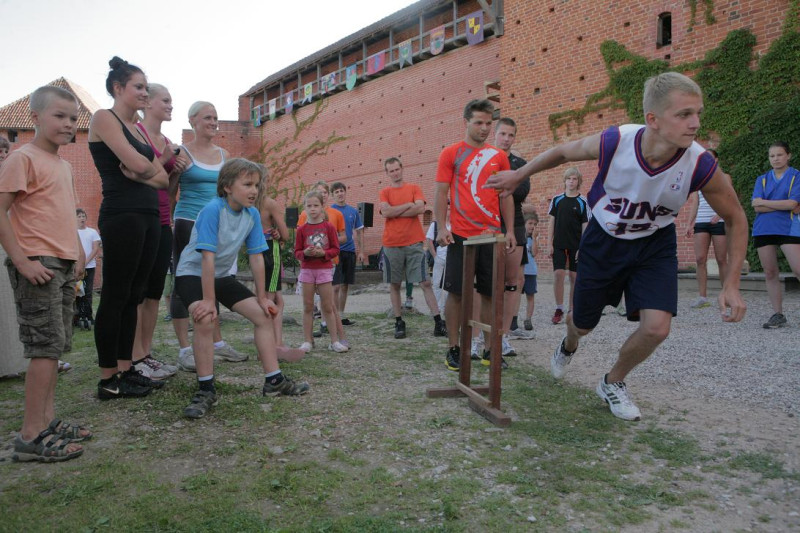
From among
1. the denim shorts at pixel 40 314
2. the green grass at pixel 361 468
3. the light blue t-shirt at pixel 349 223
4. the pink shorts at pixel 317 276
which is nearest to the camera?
the green grass at pixel 361 468

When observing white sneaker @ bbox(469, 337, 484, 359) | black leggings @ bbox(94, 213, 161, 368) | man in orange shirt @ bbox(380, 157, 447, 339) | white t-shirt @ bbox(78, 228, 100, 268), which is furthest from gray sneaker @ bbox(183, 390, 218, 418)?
white t-shirt @ bbox(78, 228, 100, 268)

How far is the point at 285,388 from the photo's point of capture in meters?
3.79

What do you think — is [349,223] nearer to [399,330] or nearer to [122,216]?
[399,330]

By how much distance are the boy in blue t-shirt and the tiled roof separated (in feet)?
119

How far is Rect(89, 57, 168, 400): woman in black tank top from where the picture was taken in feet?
11.7

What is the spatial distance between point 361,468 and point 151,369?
232cm

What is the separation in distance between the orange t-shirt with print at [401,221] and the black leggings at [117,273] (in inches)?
150

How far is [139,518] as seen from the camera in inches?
83.0

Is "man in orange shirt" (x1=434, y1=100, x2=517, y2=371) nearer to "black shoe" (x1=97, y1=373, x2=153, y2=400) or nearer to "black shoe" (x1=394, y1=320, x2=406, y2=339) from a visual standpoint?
"black shoe" (x1=394, y1=320, x2=406, y2=339)

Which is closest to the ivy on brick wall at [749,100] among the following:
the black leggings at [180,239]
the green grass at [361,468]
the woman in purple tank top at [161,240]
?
the green grass at [361,468]

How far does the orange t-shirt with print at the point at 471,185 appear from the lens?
462cm

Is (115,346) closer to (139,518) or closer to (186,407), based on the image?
(186,407)

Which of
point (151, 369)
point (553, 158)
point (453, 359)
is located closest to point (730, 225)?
point (553, 158)

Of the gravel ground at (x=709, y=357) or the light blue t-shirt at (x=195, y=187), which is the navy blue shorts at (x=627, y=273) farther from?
the light blue t-shirt at (x=195, y=187)
